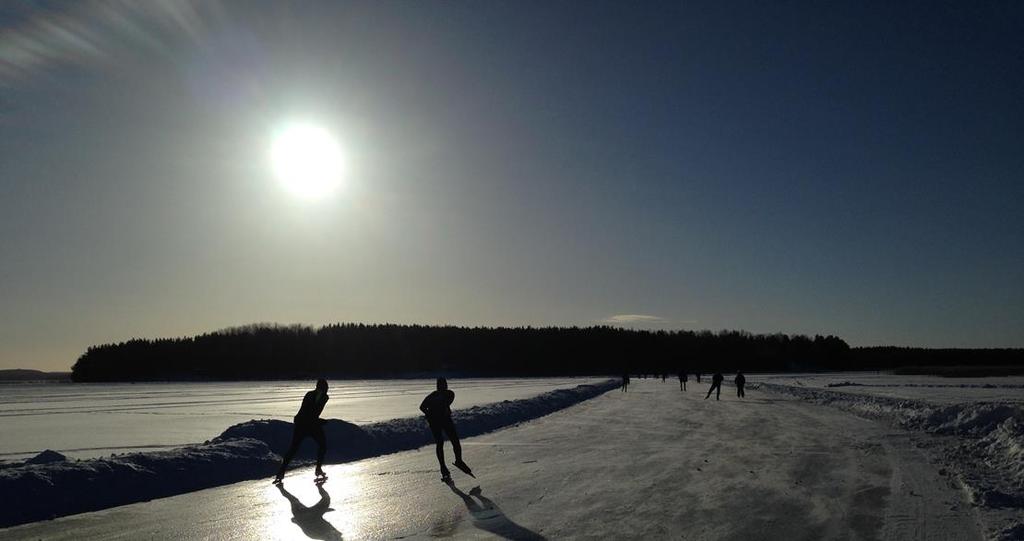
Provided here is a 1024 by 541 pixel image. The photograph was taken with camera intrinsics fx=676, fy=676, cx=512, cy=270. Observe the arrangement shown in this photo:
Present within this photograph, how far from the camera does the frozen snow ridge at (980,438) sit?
32.5ft

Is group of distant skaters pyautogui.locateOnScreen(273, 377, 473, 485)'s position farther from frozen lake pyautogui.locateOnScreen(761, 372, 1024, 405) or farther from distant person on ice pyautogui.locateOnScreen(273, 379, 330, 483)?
frozen lake pyautogui.locateOnScreen(761, 372, 1024, 405)

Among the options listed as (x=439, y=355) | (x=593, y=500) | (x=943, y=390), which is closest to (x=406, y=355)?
(x=439, y=355)

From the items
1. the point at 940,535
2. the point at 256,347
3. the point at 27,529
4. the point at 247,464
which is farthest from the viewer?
the point at 256,347

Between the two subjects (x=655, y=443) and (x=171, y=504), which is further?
(x=655, y=443)

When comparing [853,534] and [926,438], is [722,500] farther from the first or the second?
[926,438]

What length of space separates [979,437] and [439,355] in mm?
135632

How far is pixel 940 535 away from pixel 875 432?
13.7 m

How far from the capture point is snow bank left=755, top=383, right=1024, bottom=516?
1003 centimetres

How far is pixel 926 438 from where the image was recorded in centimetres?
1788

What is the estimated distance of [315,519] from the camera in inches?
327

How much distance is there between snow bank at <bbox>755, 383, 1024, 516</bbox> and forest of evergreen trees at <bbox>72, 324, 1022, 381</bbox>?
108738mm

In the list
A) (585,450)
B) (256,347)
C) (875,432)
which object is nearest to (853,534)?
(585,450)

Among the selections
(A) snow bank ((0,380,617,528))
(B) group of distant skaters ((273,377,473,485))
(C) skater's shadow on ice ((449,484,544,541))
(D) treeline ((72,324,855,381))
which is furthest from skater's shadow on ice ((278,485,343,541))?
(D) treeline ((72,324,855,381))

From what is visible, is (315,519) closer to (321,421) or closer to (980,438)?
(321,421)
